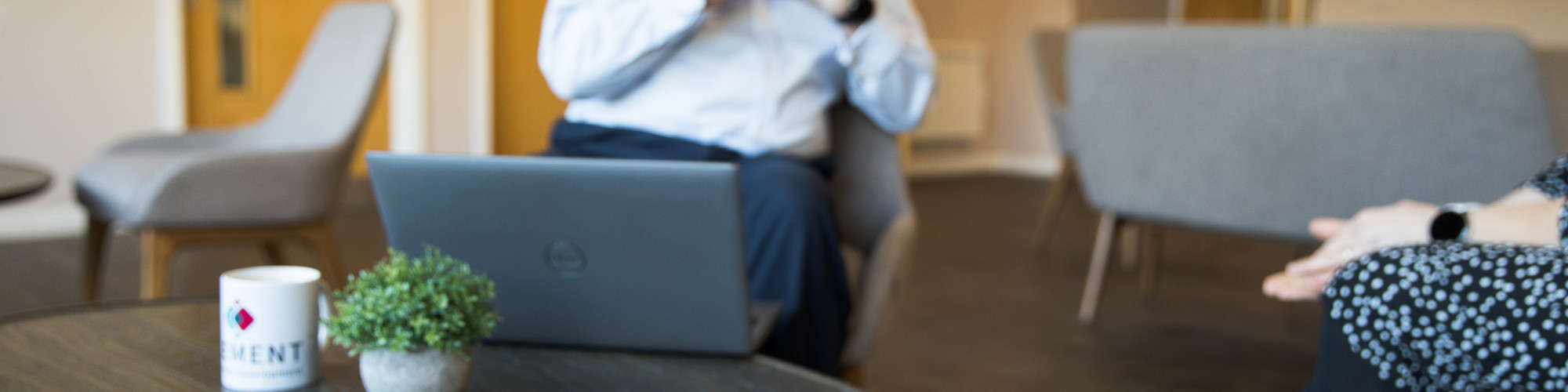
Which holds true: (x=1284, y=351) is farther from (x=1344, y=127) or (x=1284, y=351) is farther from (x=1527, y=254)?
(x=1527, y=254)

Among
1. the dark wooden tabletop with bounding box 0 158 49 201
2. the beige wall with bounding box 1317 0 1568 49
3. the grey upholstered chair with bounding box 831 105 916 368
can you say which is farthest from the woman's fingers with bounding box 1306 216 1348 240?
the beige wall with bounding box 1317 0 1568 49

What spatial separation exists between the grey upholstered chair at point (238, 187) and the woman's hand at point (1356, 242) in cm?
161

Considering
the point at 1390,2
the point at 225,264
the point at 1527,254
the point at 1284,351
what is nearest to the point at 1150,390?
the point at 1284,351

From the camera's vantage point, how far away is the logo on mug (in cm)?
71

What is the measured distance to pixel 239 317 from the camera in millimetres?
707

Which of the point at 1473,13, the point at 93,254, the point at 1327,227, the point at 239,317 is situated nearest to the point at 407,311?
the point at 239,317

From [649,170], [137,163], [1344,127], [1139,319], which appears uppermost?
[649,170]

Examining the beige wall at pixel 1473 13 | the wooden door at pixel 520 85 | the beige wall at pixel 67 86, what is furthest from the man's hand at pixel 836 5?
the beige wall at pixel 1473 13

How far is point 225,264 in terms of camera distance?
9.61 feet

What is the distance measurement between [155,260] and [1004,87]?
17.0ft

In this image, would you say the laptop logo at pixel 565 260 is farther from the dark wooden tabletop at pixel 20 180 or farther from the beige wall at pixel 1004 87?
the beige wall at pixel 1004 87

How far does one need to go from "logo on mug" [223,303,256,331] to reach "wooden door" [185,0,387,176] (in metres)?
3.01

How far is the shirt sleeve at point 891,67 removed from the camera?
1.51m

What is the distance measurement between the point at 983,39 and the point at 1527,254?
548cm
